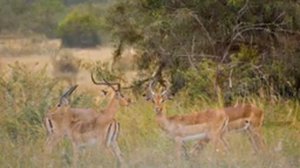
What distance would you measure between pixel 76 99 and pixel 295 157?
2771 millimetres

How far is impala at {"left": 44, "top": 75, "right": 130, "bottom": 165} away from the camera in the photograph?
7863 mm

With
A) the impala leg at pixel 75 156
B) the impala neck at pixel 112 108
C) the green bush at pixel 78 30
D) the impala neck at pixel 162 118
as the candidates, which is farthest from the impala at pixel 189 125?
the green bush at pixel 78 30

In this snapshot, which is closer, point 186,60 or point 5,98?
point 5,98

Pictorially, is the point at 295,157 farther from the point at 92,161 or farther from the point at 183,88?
the point at 183,88

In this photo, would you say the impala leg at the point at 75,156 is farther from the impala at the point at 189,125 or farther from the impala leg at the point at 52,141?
the impala at the point at 189,125

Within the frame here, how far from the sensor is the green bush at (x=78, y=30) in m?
24.5

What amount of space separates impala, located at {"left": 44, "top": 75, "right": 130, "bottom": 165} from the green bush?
15637mm

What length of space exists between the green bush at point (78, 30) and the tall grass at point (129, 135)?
1385 centimetres

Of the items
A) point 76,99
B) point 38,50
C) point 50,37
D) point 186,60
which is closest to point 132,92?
point 186,60

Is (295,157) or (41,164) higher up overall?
(41,164)

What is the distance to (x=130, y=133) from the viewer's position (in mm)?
8867

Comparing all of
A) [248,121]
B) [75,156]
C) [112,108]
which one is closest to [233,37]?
[248,121]

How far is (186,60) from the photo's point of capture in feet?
40.0

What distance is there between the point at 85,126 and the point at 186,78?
4.02 m
